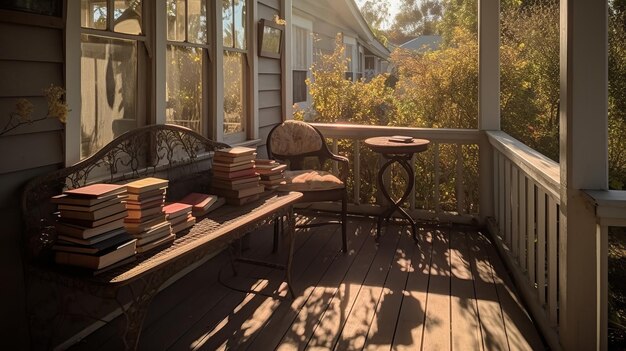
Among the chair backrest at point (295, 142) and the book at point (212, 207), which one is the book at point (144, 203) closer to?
the book at point (212, 207)

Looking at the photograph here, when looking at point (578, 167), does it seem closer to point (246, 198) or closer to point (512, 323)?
point (512, 323)

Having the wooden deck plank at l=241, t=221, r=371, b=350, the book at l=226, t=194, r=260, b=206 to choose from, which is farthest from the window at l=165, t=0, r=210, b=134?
the wooden deck plank at l=241, t=221, r=371, b=350

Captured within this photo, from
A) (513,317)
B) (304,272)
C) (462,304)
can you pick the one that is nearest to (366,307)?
(462,304)

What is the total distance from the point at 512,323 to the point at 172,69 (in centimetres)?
230

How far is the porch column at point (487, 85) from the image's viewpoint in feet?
13.0

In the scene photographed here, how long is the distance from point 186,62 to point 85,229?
5.20ft

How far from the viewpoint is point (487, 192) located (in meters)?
4.22

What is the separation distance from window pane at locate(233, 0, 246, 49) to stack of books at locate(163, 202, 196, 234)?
175 centimetres

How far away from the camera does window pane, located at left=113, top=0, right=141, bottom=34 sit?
8.09 feet

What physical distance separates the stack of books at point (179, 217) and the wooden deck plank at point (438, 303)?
121 centimetres

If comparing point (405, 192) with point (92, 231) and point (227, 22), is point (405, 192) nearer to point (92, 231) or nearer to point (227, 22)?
point (227, 22)

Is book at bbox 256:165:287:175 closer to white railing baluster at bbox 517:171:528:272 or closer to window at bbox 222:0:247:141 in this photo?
window at bbox 222:0:247:141

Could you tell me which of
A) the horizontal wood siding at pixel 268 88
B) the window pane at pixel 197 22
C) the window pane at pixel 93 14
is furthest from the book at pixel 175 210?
the horizontal wood siding at pixel 268 88

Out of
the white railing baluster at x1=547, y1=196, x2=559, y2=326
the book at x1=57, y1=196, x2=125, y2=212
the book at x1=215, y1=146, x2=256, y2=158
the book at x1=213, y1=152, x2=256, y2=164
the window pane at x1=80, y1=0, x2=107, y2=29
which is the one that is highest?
the window pane at x1=80, y1=0, x2=107, y2=29
